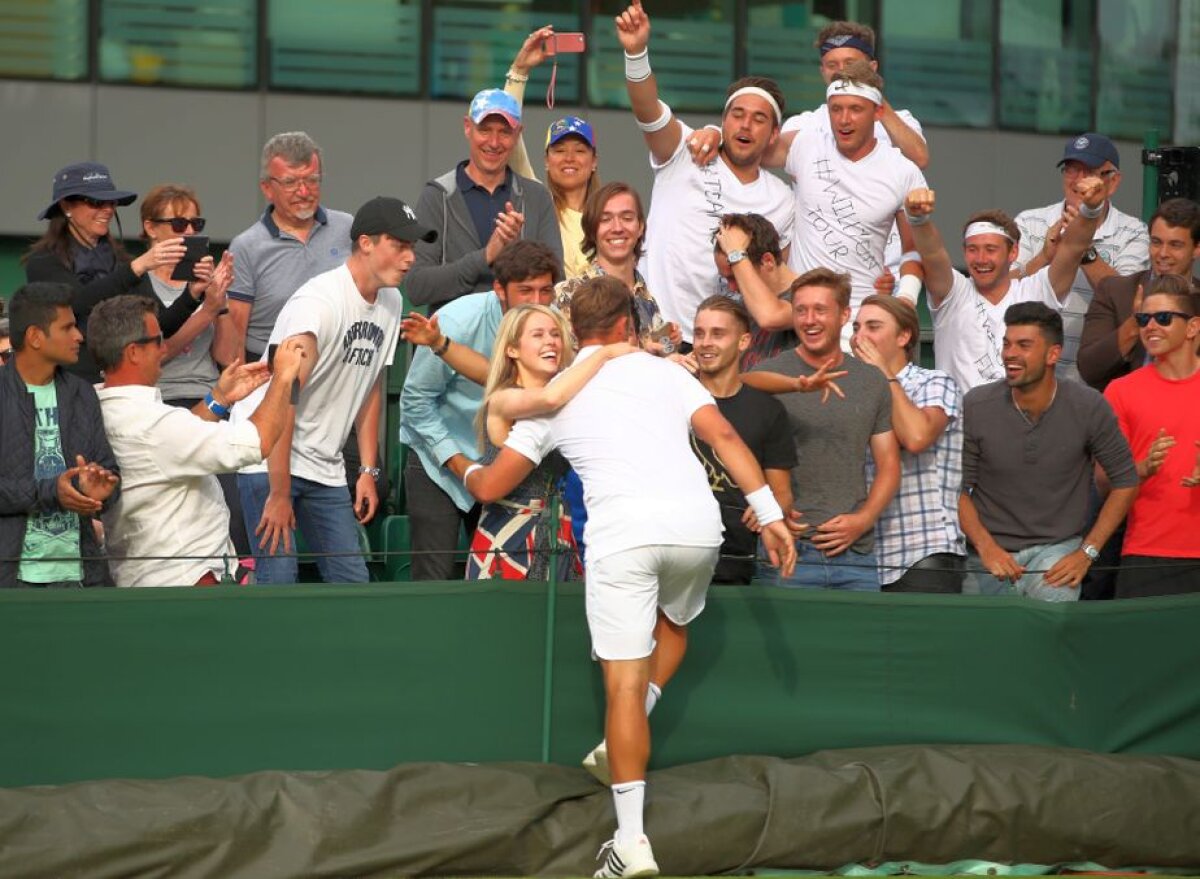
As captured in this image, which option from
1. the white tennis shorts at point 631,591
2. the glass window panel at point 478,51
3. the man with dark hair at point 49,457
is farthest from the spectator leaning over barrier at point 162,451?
the glass window panel at point 478,51

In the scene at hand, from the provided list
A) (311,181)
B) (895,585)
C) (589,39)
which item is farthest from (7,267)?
(895,585)

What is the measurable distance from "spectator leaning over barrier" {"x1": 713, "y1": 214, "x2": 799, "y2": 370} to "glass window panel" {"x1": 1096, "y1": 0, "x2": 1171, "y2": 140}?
11138 mm

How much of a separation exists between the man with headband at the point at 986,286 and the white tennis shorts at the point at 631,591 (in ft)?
9.55

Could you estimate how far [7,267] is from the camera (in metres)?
16.9

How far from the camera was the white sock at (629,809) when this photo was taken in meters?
6.99

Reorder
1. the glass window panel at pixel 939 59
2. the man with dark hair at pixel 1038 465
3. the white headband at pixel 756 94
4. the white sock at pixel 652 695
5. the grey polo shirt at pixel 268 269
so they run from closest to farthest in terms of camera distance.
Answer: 1. the white sock at pixel 652 695
2. the man with dark hair at pixel 1038 465
3. the grey polo shirt at pixel 268 269
4. the white headband at pixel 756 94
5. the glass window panel at pixel 939 59

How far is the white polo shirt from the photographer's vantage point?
7016 millimetres

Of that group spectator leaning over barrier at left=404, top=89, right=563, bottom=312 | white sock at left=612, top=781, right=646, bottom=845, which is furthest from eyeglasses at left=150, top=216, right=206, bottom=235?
white sock at left=612, top=781, right=646, bottom=845

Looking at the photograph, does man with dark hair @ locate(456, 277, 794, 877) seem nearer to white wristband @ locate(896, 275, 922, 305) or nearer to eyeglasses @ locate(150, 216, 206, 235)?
white wristband @ locate(896, 275, 922, 305)

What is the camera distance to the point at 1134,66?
63.0ft

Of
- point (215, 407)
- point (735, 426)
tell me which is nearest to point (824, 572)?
point (735, 426)

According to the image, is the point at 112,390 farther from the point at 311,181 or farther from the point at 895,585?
the point at 895,585

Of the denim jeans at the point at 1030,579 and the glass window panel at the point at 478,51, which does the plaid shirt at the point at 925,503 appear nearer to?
the denim jeans at the point at 1030,579

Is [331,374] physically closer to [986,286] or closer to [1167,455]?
[986,286]
